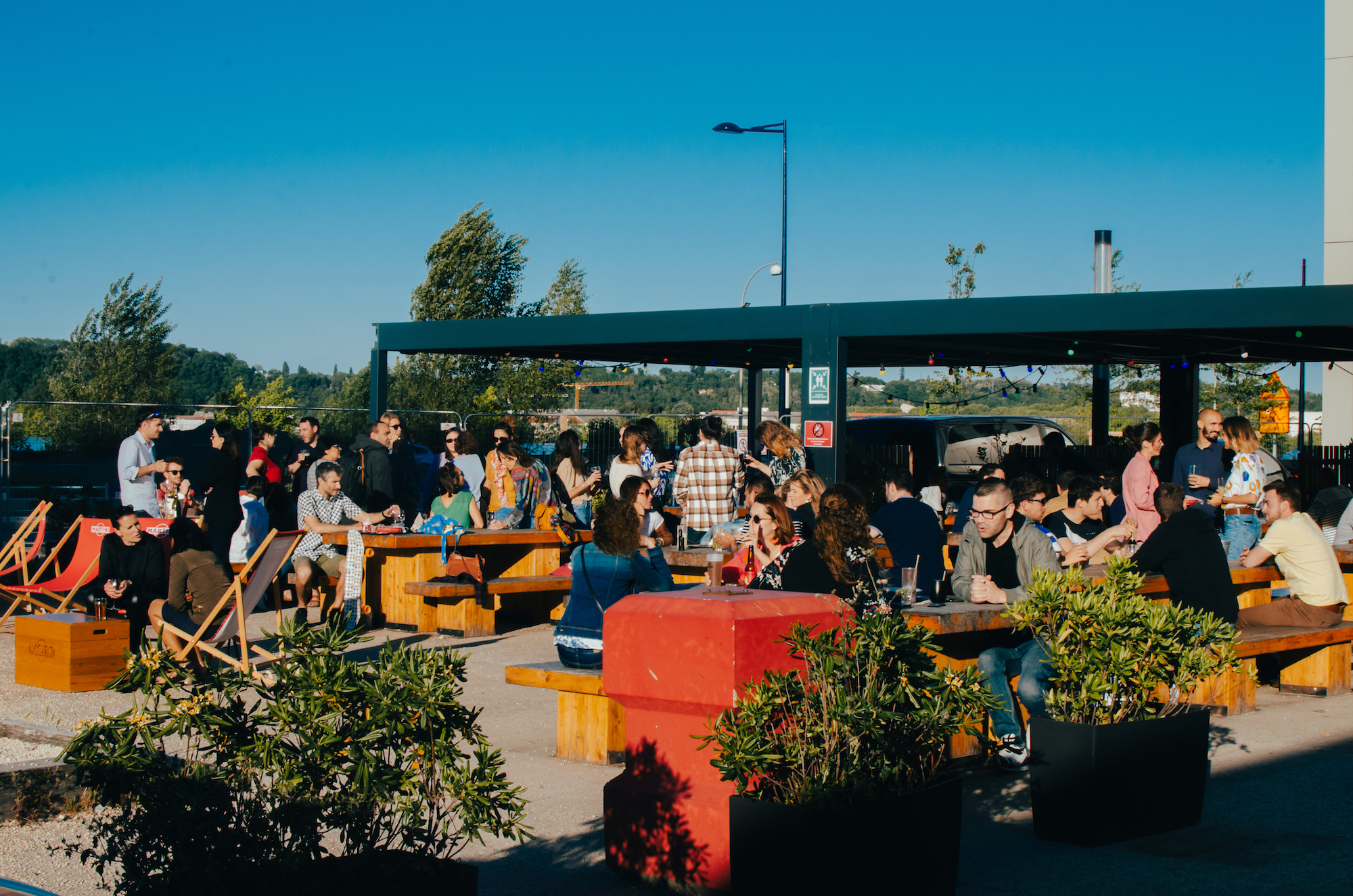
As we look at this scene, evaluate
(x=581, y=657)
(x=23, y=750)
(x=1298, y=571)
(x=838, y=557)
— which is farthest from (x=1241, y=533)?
(x=23, y=750)

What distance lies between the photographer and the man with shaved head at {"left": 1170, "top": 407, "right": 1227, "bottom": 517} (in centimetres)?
1192

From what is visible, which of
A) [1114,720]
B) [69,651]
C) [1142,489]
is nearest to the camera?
[1114,720]

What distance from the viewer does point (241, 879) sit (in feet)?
10.0

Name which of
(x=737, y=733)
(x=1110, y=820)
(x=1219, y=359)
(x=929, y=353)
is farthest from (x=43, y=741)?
(x=1219, y=359)

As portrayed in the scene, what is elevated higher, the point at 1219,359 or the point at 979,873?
the point at 1219,359

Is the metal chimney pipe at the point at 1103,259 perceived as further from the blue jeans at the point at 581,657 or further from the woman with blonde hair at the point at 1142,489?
the blue jeans at the point at 581,657

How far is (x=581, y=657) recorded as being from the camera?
6.52 m

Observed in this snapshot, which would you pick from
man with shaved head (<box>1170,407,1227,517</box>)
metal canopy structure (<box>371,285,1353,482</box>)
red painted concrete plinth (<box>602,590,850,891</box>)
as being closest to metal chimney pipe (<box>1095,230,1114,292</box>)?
metal canopy structure (<box>371,285,1353,482</box>)

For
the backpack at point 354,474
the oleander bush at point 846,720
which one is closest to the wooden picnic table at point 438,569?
the backpack at point 354,474

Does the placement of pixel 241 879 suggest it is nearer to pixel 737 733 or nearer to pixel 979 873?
pixel 737 733

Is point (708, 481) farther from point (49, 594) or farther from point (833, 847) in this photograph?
point (833, 847)

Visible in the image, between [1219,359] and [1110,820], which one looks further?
[1219,359]

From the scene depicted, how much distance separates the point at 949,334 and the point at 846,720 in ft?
33.6

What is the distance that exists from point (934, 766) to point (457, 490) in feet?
24.9
